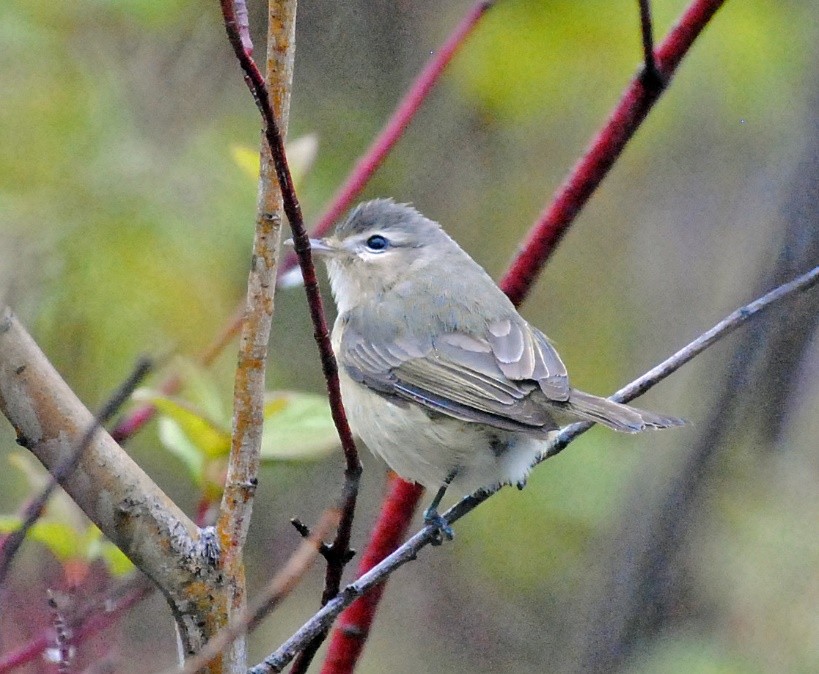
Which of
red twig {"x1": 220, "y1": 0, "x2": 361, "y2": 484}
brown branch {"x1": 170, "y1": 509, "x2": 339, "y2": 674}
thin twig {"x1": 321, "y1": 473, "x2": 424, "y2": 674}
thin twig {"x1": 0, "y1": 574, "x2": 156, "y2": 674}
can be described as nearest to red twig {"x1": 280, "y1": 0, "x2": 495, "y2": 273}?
thin twig {"x1": 321, "y1": 473, "x2": 424, "y2": 674}

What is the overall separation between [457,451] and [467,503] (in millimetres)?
262

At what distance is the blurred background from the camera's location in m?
2.86

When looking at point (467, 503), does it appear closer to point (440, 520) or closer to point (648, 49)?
point (440, 520)

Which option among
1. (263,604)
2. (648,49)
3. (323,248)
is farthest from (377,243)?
(263,604)

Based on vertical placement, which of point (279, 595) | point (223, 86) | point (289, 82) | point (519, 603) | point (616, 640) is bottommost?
point (519, 603)

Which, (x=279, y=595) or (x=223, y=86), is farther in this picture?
(x=223, y=86)

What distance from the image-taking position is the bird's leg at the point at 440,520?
260 cm

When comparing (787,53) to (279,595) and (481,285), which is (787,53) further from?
(279,595)

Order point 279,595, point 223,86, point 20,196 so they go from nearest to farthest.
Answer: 1. point 279,595
2. point 20,196
3. point 223,86

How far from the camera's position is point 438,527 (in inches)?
101

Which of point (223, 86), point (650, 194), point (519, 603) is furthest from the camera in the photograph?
point (650, 194)

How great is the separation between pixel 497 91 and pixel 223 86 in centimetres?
126

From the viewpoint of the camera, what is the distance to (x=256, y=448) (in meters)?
1.95

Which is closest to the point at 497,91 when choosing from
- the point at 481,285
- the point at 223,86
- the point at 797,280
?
the point at 223,86
